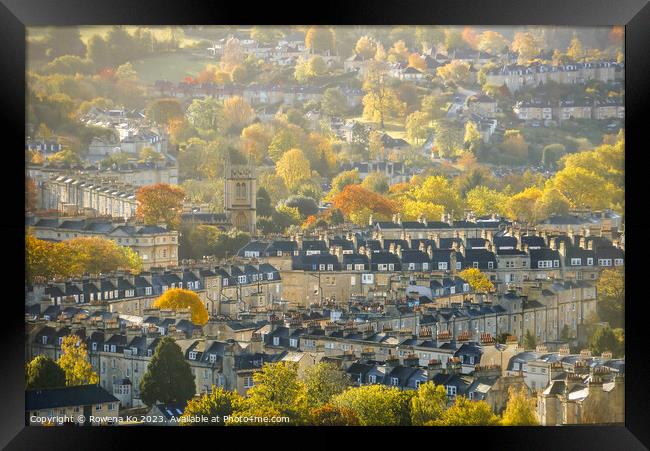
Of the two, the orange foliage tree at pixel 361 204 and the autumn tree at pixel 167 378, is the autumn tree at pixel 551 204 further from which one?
the autumn tree at pixel 167 378

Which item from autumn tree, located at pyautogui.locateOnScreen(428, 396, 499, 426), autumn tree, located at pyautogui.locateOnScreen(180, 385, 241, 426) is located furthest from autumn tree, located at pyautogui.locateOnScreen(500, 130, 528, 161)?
autumn tree, located at pyautogui.locateOnScreen(180, 385, 241, 426)

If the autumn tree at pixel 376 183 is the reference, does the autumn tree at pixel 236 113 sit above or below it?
above

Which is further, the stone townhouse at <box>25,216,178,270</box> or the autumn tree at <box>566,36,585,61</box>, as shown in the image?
the stone townhouse at <box>25,216,178,270</box>

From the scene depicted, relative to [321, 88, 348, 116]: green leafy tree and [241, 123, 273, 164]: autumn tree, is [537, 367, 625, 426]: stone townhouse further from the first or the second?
[241, 123, 273, 164]: autumn tree

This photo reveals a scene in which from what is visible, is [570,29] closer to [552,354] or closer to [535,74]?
[535,74]

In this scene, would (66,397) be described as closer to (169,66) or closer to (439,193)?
(169,66)
